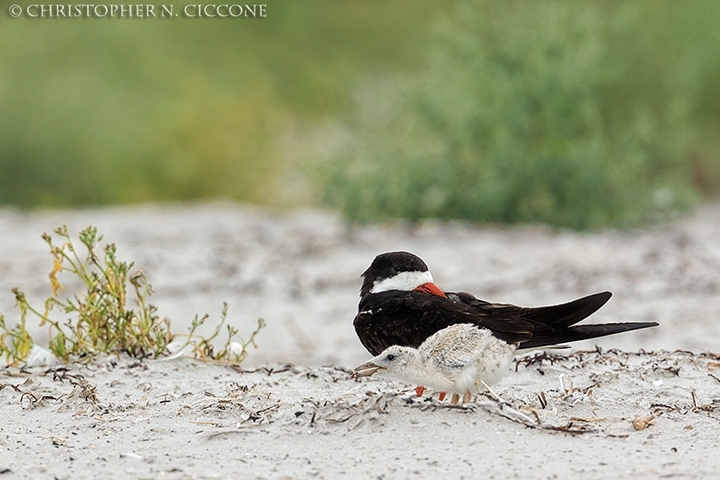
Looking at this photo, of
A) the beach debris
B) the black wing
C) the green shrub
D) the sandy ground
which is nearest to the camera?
the sandy ground

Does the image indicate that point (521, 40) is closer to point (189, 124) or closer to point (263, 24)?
point (189, 124)

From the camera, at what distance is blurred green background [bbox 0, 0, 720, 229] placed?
32.5 feet

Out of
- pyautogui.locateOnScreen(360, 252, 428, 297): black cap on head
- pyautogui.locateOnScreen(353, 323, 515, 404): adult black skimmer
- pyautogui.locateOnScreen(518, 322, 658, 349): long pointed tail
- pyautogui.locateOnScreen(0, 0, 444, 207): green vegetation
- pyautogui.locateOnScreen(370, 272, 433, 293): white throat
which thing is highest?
pyautogui.locateOnScreen(0, 0, 444, 207): green vegetation

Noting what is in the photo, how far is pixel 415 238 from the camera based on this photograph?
9.31 m

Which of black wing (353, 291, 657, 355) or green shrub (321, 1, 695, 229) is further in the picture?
green shrub (321, 1, 695, 229)

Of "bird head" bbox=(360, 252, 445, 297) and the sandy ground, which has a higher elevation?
"bird head" bbox=(360, 252, 445, 297)

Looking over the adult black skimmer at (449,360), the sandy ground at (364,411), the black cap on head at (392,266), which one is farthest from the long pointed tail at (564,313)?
the black cap on head at (392,266)

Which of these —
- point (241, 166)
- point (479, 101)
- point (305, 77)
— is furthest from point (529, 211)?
point (305, 77)

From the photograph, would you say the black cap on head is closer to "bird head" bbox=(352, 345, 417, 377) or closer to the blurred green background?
"bird head" bbox=(352, 345, 417, 377)

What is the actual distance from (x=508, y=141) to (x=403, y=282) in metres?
5.52

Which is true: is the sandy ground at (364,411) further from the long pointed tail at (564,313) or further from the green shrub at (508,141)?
the green shrub at (508,141)

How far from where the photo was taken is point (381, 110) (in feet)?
47.5

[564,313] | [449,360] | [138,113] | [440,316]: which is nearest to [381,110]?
[138,113]

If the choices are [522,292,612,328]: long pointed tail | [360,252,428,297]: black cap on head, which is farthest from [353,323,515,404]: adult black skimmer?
[360,252,428,297]: black cap on head
